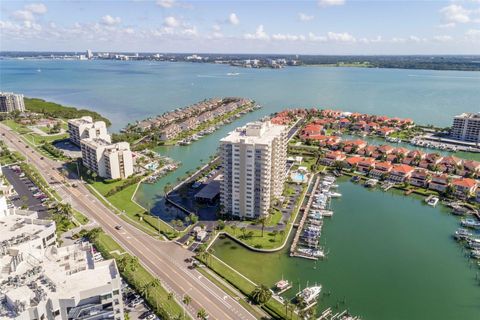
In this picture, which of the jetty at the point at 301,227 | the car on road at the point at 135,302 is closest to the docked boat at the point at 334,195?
the jetty at the point at 301,227

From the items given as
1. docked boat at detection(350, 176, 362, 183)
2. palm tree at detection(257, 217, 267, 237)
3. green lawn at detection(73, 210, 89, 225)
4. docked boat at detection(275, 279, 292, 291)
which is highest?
palm tree at detection(257, 217, 267, 237)

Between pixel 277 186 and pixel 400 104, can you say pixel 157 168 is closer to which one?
pixel 277 186

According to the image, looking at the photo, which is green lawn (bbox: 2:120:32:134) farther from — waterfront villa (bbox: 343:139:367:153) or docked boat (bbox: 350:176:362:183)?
docked boat (bbox: 350:176:362:183)

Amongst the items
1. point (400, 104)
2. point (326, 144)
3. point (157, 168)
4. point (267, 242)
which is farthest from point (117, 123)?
point (400, 104)

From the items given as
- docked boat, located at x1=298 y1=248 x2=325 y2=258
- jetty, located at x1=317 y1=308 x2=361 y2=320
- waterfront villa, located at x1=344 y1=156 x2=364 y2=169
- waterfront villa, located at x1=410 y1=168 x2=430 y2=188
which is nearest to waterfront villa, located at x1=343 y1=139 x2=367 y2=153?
waterfront villa, located at x1=344 y1=156 x2=364 y2=169

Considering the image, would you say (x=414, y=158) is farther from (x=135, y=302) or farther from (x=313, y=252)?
(x=135, y=302)
